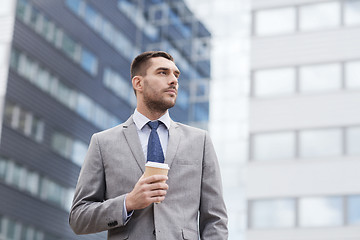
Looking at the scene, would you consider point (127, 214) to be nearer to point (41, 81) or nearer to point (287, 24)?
point (287, 24)

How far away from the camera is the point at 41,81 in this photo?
3812cm

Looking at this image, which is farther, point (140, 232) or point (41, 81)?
point (41, 81)

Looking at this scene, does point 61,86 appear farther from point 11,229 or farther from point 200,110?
point 11,229

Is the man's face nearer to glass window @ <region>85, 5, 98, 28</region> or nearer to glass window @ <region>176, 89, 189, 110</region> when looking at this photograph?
glass window @ <region>176, 89, 189, 110</region>

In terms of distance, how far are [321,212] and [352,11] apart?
874 centimetres

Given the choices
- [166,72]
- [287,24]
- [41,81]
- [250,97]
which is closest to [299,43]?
[287,24]

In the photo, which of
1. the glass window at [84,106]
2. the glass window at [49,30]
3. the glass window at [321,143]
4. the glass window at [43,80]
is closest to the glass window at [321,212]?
the glass window at [321,143]

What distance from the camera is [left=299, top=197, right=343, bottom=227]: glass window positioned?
29.4 m

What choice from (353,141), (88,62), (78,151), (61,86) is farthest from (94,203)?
(88,62)

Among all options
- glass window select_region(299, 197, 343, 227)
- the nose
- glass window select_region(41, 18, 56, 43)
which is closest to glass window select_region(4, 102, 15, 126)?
glass window select_region(41, 18, 56, 43)

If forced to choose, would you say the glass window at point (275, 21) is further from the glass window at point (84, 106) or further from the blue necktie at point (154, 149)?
the blue necktie at point (154, 149)

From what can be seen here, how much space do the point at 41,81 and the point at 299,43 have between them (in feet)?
45.7

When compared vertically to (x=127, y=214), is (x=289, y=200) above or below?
above

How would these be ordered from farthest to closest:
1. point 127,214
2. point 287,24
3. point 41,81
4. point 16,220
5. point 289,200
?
point 41,81 → point 16,220 → point 287,24 → point 289,200 → point 127,214
